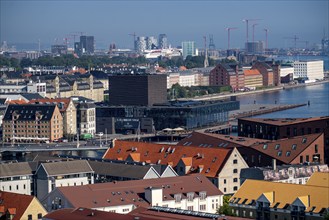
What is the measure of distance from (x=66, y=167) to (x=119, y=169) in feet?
2.62

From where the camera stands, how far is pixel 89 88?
42.2m

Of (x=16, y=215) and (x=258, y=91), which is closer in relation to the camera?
(x=16, y=215)

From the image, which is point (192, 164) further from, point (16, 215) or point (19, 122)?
point (19, 122)

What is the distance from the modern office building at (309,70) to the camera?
65.9 metres

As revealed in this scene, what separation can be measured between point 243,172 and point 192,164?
1.47 m

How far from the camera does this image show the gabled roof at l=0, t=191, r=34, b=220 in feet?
A: 44.4

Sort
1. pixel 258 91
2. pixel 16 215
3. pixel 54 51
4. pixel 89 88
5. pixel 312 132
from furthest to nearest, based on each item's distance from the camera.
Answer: pixel 54 51
pixel 258 91
pixel 89 88
pixel 312 132
pixel 16 215

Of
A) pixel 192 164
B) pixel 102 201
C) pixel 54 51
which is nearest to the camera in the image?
pixel 102 201

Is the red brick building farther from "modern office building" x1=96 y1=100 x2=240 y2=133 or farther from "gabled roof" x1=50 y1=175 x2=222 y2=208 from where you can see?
"gabled roof" x1=50 y1=175 x2=222 y2=208

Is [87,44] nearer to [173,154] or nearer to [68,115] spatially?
[68,115]

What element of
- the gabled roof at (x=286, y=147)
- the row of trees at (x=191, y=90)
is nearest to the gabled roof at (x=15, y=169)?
the gabled roof at (x=286, y=147)

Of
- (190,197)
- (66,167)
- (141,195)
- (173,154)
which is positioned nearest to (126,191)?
(141,195)

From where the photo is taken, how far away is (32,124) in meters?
29.7

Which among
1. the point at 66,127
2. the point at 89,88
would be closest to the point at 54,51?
the point at 89,88
